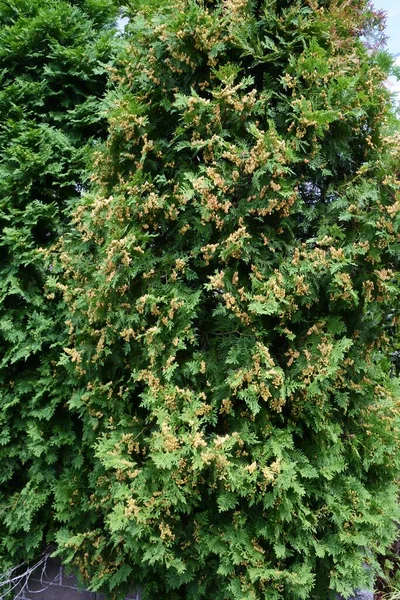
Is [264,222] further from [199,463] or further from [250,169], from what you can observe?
[199,463]

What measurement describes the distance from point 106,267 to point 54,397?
1.02m

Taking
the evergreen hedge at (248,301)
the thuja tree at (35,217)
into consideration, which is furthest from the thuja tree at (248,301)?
the thuja tree at (35,217)

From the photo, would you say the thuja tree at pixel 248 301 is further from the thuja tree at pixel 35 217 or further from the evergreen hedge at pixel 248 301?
the thuja tree at pixel 35 217

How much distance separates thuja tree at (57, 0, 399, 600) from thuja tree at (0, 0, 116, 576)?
53cm

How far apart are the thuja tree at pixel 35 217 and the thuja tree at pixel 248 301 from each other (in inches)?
20.7

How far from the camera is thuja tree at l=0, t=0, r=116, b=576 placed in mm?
2674

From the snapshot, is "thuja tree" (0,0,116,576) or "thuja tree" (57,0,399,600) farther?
"thuja tree" (0,0,116,576)

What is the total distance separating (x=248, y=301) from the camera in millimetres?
2023

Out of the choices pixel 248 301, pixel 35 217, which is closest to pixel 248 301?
pixel 248 301

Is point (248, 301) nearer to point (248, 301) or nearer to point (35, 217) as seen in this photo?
point (248, 301)

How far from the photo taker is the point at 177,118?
2291 mm

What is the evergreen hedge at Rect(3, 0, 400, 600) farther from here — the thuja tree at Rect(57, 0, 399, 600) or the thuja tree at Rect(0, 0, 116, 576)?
the thuja tree at Rect(0, 0, 116, 576)

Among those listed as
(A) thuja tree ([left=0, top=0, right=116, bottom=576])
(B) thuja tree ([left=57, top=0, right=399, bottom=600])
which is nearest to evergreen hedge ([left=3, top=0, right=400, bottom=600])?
(B) thuja tree ([left=57, top=0, right=399, bottom=600])

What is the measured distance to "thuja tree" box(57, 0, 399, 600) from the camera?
1978 mm
